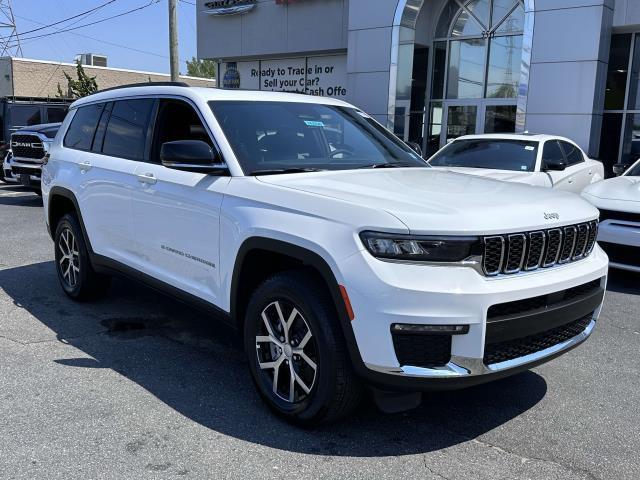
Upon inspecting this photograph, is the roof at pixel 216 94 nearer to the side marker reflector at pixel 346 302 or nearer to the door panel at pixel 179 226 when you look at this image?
the door panel at pixel 179 226

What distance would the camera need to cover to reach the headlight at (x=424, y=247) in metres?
2.91

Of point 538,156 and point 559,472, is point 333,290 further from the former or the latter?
point 538,156

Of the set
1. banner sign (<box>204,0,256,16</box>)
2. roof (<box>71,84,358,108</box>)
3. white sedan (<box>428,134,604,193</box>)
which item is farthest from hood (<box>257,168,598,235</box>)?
banner sign (<box>204,0,256,16</box>)

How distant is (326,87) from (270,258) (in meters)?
17.7

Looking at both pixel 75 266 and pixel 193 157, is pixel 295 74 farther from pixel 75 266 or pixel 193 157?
pixel 193 157

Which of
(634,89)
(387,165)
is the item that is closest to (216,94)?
(387,165)

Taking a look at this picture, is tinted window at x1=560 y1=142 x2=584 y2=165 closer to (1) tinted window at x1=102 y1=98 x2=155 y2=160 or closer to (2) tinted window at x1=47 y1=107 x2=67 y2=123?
(1) tinted window at x1=102 y1=98 x2=155 y2=160

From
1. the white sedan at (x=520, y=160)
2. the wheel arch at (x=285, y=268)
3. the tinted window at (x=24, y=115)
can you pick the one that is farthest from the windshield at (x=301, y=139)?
the tinted window at (x=24, y=115)

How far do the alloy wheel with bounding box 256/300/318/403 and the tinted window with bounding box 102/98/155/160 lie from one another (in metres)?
1.92

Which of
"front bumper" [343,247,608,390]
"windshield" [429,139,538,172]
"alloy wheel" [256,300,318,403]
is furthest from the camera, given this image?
"windshield" [429,139,538,172]

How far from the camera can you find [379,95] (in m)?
17.2

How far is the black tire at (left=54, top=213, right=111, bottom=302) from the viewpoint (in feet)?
18.4

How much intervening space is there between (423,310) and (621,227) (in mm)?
4607

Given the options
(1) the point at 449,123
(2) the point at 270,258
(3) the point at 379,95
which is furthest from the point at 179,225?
(1) the point at 449,123
